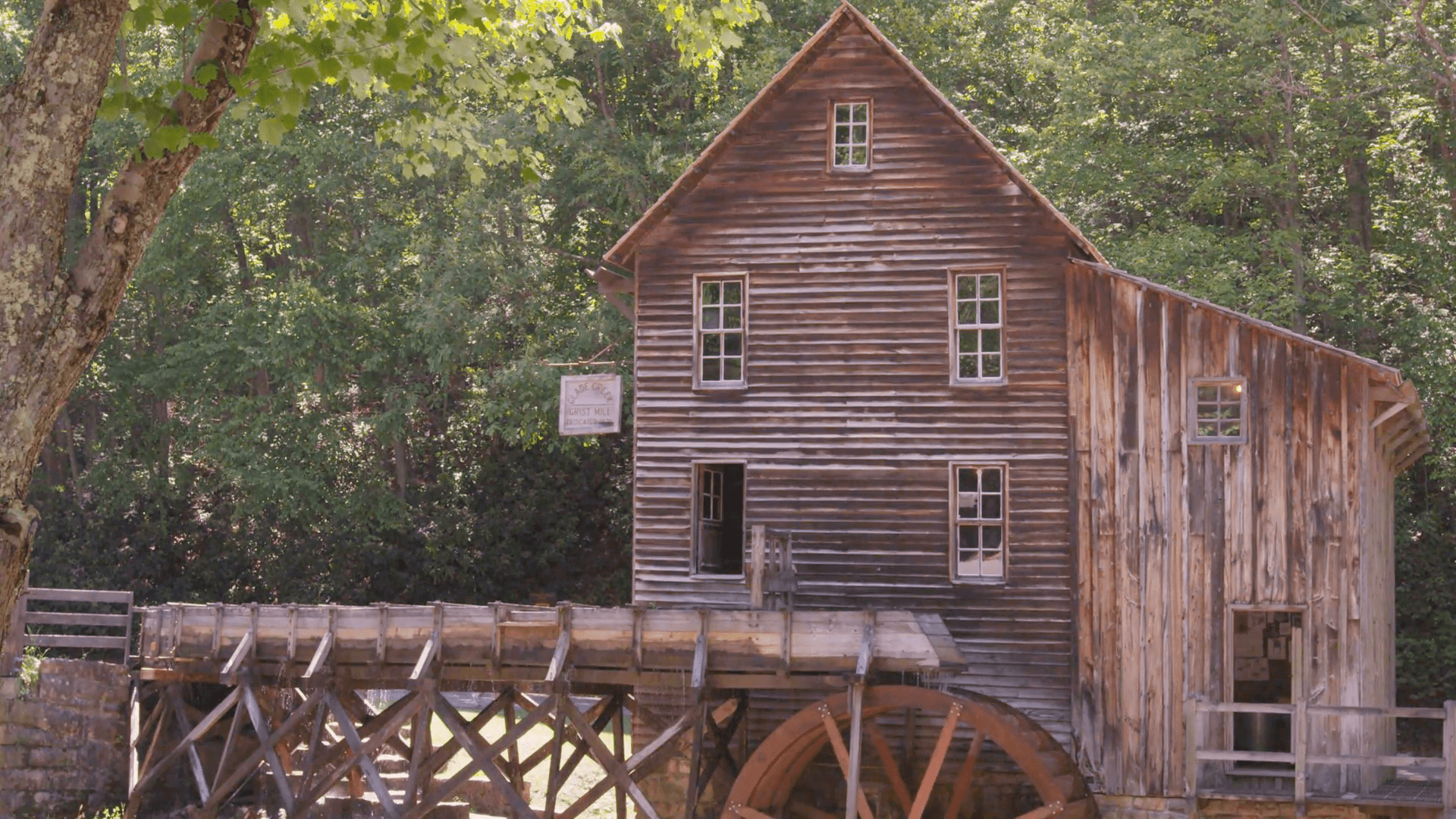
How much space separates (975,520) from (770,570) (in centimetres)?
248

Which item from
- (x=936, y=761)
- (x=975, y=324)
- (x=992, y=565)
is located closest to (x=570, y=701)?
(x=936, y=761)

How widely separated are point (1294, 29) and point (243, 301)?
20.8 meters

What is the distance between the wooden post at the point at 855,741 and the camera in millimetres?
15375

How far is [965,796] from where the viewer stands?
17.5m

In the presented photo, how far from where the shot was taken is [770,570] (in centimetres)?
1797

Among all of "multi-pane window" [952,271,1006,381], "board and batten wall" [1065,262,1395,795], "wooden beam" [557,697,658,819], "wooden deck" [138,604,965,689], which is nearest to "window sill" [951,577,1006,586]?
"wooden deck" [138,604,965,689]

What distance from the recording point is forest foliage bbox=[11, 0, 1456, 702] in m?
27.3

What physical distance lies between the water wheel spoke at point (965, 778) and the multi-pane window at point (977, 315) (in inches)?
171

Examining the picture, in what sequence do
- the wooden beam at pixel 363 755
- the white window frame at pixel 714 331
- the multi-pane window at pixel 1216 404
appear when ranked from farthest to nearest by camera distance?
1. the white window frame at pixel 714 331
2. the multi-pane window at pixel 1216 404
3. the wooden beam at pixel 363 755

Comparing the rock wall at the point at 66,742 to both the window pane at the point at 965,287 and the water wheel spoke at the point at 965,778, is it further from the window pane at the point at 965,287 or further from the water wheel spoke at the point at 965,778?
the window pane at the point at 965,287

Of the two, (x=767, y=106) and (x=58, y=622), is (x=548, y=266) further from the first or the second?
(x=58, y=622)

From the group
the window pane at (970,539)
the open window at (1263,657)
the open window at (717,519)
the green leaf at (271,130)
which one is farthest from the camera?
the open window at (1263,657)

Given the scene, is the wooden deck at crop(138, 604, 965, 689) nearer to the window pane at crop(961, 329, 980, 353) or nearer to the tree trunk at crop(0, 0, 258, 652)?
the window pane at crop(961, 329, 980, 353)

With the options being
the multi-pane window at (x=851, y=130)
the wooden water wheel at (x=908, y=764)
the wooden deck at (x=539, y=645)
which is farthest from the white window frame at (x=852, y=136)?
the wooden water wheel at (x=908, y=764)
